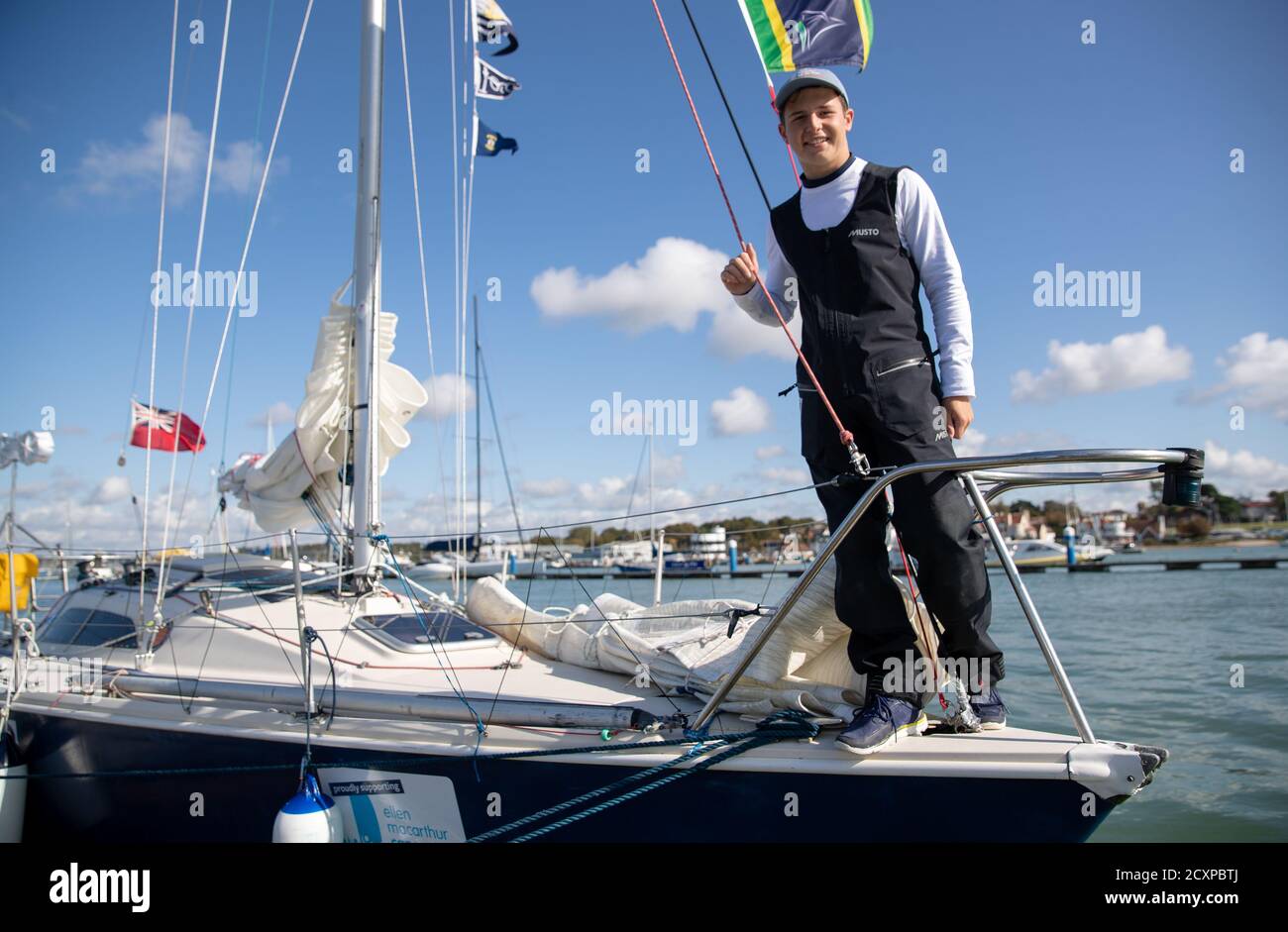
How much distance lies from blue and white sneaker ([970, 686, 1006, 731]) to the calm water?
164cm

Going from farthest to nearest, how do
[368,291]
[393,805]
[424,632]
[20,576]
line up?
1. [368,291]
2. [20,576]
3. [424,632]
4. [393,805]

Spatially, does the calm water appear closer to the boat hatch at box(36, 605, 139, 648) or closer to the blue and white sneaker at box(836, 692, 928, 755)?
the blue and white sneaker at box(836, 692, 928, 755)

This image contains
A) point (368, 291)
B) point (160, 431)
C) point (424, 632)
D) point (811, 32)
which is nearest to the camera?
point (811, 32)

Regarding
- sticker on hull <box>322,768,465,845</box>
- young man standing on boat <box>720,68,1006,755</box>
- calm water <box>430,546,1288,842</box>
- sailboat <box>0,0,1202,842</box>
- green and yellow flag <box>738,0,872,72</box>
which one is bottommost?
calm water <box>430,546,1288,842</box>

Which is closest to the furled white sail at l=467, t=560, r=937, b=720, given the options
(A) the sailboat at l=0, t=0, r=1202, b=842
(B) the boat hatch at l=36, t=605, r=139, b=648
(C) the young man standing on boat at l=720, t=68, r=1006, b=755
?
(A) the sailboat at l=0, t=0, r=1202, b=842

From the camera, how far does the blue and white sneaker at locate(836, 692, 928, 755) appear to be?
2.66 meters

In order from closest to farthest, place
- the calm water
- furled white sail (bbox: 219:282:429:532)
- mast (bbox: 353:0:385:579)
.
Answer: the calm water < mast (bbox: 353:0:385:579) < furled white sail (bbox: 219:282:429:532)

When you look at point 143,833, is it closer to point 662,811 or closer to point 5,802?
point 5,802

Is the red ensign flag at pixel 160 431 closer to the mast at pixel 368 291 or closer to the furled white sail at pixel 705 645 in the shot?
the mast at pixel 368 291

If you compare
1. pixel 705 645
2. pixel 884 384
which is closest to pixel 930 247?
pixel 884 384

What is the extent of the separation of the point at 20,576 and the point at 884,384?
5.72 meters

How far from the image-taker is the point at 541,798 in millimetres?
3135

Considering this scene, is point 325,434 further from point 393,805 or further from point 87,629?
point 393,805

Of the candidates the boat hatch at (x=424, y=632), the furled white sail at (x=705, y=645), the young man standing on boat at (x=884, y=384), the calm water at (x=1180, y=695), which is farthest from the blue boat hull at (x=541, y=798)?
the calm water at (x=1180, y=695)
